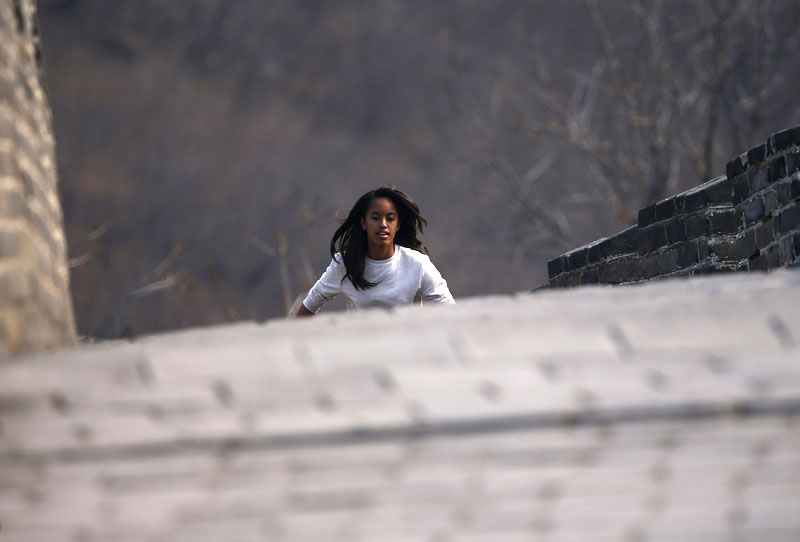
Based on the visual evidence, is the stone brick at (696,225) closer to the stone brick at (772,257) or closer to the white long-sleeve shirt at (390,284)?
the stone brick at (772,257)

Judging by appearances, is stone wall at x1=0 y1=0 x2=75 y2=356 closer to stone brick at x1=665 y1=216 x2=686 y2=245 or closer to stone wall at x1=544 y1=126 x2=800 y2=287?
stone wall at x1=544 y1=126 x2=800 y2=287

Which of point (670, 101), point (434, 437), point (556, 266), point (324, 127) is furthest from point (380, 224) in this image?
point (324, 127)

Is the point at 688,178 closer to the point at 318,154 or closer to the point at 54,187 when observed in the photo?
the point at 318,154

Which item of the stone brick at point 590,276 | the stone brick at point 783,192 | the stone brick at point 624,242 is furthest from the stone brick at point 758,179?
the stone brick at point 590,276

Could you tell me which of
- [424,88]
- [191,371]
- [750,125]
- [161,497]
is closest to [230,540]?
[161,497]

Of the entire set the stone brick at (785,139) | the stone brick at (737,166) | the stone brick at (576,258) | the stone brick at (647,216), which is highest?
the stone brick at (785,139)

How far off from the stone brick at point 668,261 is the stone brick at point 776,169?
1.06 metres

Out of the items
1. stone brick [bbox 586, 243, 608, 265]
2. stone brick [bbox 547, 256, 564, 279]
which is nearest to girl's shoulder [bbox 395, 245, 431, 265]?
stone brick [bbox 586, 243, 608, 265]

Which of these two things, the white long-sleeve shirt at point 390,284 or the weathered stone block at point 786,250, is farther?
the white long-sleeve shirt at point 390,284

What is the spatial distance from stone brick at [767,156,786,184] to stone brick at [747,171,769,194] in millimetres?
38

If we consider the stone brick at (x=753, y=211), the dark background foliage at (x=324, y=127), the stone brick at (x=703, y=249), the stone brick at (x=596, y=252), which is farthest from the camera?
the dark background foliage at (x=324, y=127)

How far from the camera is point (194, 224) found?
14062mm

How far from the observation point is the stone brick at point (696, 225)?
506 centimetres

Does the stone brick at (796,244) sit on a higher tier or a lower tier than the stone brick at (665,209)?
lower
